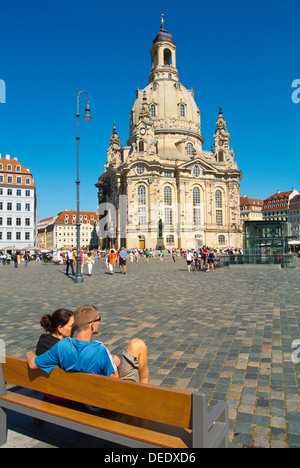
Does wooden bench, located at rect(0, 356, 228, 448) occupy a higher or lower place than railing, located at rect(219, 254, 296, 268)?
lower

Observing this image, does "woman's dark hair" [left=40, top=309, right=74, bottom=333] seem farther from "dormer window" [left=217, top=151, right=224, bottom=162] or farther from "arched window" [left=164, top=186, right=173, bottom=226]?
"dormer window" [left=217, top=151, right=224, bottom=162]

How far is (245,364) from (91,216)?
113 metres

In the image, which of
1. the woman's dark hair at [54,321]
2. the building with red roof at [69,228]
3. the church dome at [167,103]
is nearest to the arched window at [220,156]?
the church dome at [167,103]

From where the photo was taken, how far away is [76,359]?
2750 millimetres

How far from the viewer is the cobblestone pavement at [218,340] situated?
3.43 metres

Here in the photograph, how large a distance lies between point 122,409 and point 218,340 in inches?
149

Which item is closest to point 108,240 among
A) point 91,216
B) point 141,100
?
point 141,100

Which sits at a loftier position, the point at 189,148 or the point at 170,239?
the point at 189,148

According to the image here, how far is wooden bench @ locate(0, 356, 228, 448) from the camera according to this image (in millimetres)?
2146

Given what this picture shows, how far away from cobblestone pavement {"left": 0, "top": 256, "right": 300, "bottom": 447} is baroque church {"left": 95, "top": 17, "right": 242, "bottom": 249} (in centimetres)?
4648

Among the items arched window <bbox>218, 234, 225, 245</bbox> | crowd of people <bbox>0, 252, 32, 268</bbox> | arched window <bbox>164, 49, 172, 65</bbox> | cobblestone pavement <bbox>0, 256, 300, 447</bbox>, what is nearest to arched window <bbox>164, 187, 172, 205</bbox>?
arched window <bbox>218, 234, 225, 245</bbox>

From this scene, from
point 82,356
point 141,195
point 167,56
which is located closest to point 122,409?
point 82,356

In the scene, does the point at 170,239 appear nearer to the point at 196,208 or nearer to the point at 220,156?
the point at 196,208

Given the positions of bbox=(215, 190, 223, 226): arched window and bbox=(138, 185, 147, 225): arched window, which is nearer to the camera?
bbox=(138, 185, 147, 225): arched window
